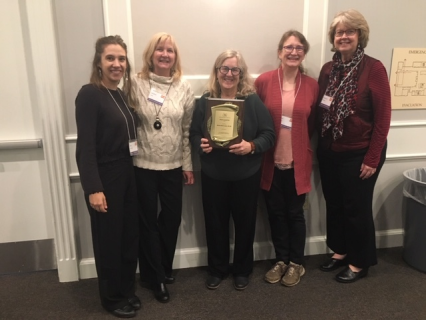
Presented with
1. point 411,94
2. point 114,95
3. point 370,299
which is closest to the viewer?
point 114,95

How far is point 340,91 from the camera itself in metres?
2.11

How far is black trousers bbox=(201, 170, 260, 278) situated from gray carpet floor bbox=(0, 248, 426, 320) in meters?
0.15

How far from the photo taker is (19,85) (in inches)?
86.0

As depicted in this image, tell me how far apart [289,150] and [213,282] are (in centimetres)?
95

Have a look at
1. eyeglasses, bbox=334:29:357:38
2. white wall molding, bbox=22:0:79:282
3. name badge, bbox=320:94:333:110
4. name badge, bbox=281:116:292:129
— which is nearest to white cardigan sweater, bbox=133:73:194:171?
white wall molding, bbox=22:0:79:282

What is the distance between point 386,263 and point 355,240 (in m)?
0.45

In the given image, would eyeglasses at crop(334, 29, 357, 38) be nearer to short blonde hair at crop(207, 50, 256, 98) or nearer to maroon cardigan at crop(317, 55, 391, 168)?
maroon cardigan at crop(317, 55, 391, 168)

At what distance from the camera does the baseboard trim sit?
7.83 feet

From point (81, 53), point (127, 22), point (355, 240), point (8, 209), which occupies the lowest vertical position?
point (355, 240)

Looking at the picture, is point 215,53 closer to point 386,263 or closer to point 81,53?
point 81,53

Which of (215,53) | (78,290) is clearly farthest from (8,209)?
(215,53)

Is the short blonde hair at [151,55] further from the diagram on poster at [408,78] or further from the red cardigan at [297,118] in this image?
the diagram on poster at [408,78]

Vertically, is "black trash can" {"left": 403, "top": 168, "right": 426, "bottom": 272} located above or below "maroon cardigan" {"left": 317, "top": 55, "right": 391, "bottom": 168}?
below

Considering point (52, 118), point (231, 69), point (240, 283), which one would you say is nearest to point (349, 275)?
point (240, 283)
